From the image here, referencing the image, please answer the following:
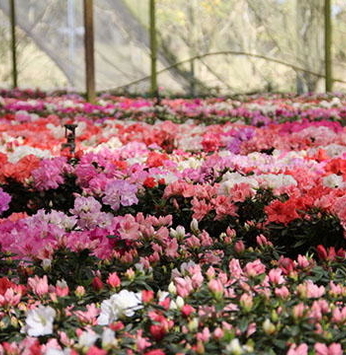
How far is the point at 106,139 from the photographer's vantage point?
6383mm

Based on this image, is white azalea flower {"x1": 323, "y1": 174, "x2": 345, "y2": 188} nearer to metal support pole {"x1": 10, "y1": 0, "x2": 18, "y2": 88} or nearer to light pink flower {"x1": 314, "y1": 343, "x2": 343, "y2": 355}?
light pink flower {"x1": 314, "y1": 343, "x2": 343, "y2": 355}

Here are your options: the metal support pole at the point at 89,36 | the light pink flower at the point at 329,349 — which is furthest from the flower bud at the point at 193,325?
the metal support pole at the point at 89,36

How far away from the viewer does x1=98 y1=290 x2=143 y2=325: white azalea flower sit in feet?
6.87

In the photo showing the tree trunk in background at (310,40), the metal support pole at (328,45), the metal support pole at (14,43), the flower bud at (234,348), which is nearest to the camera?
the flower bud at (234,348)

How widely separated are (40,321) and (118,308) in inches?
7.6

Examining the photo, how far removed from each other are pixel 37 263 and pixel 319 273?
2.99 feet

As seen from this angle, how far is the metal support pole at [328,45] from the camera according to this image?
14147 mm

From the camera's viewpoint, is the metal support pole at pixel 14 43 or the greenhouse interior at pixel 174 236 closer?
the greenhouse interior at pixel 174 236

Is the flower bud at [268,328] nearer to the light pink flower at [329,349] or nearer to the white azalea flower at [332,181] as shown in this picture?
the light pink flower at [329,349]

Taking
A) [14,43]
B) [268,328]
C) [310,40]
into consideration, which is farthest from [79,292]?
[14,43]

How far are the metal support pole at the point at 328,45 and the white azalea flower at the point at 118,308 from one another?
41.4 feet

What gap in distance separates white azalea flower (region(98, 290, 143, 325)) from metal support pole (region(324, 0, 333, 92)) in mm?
12616

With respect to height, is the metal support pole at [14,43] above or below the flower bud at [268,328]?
above

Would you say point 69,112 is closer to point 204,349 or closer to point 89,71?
point 89,71
